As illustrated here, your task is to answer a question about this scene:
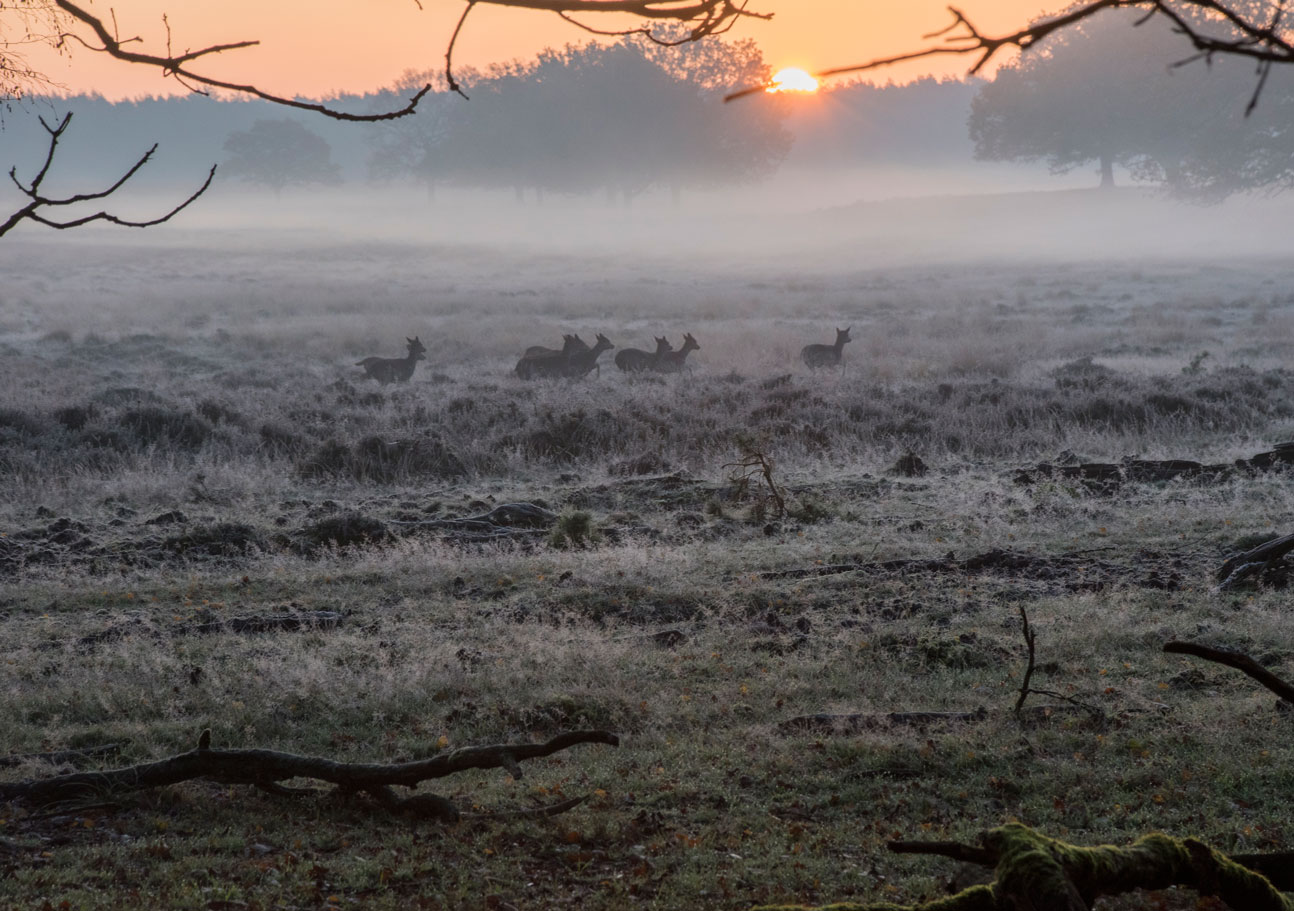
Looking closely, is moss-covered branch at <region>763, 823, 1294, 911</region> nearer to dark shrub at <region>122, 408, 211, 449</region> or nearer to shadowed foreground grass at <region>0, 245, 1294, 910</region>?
shadowed foreground grass at <region>0, 245, 1294, 910</region>

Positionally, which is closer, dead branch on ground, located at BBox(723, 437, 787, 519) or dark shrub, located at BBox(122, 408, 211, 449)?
dead branch on ground, located at BBox(723, 437, 787, 519)

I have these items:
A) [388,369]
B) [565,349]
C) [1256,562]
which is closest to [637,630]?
[1256,562]

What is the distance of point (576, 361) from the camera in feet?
70.4

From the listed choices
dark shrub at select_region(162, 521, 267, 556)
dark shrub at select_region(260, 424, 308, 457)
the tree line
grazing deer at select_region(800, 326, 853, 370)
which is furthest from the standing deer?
the tree line

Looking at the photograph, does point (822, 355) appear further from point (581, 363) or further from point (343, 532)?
point (343, 532)

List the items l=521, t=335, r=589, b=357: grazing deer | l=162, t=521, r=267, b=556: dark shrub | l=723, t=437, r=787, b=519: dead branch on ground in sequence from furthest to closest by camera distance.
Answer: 1. l=521, t=335, r=589, b=357: grazing deer
2. l=723, t=437, r=787, b=519: dead branch on ground
3. l=162, t=521, r=267, b=556: dark shrub

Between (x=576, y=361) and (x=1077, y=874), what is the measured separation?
19.4 metres

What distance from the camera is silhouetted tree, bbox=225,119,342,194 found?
10894 cm

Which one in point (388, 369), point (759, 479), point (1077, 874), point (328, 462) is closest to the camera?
point (1077, 874)

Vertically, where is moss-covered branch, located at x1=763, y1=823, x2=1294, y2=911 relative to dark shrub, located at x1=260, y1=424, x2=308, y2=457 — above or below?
above

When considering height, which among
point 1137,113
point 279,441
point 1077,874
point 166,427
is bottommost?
point 279,441

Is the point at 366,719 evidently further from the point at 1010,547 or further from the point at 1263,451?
the point at 1263,451

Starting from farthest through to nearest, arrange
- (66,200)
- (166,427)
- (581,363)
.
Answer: (581,363), (166,427), (66,200)

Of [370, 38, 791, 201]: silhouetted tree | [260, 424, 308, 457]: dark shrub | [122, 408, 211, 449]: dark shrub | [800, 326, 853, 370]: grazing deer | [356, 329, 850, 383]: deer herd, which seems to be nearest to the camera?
[260, 424, 308, 457]: dark shrub
